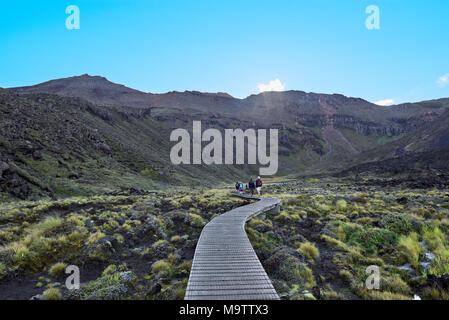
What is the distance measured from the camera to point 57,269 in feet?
25.1

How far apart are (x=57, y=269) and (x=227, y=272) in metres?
6.05

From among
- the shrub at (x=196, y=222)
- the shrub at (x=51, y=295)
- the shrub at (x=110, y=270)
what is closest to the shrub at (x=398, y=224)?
the shrub at (x=196, y=222)

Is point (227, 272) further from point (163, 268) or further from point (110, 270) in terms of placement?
point (110, 270)

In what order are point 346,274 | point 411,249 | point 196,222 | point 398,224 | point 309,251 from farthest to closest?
point 196,222, point 398,224, point 309,251, point 411,249, point 346,274

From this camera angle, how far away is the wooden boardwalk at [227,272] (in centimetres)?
510

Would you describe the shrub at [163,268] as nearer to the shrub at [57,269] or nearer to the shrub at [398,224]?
the shrub at [57,269]

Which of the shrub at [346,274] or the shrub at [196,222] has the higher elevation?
the shrub at [196,222]

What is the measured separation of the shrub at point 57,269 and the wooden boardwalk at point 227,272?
480cm

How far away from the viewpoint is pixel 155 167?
2404 inches

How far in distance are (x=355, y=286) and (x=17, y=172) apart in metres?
34.9

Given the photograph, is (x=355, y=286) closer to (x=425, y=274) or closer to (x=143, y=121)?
(x=425, y=274)

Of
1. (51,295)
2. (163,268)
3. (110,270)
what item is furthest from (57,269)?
(163,268)

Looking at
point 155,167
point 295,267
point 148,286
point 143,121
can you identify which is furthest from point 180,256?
point 143,121

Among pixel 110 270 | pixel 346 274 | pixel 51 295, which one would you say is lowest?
pixel 346 274
